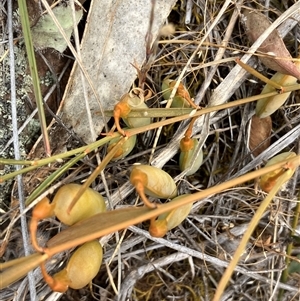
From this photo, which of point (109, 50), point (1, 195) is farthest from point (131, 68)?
point (1, 195)

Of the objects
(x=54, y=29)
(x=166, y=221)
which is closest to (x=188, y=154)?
(x=166, y=221)

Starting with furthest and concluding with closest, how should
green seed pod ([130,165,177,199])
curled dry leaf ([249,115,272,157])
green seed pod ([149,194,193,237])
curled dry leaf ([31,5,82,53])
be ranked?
curled dry leaf ([249,115,272,157]) → curled dry leaf ([31,5,82,53]) → green seed pod ([130,165,177,199]) → green seed pod ([149,194,193,237])

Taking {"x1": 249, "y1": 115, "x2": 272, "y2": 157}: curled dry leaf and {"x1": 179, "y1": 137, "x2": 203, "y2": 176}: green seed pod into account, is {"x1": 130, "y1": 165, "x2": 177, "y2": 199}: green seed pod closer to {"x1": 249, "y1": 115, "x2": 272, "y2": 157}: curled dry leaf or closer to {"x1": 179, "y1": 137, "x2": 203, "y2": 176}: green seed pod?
{"x1": 179, "y1": 137, "x2": 203, "y2": 176}: green seed pod

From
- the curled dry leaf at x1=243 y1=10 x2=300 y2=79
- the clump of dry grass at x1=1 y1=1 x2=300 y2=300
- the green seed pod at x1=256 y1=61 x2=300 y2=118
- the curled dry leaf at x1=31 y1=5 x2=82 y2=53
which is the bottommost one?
the clump of dry grass at x1=1 y1=1 x2=300 y2=300

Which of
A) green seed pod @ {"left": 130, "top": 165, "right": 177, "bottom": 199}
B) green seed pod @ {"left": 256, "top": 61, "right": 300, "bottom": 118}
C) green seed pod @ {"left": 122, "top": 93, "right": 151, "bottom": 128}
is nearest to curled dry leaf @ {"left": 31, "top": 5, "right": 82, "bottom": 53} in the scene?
green seed pod @ {"left": 122, "top": 93, "right": 151, "bottom": 128}

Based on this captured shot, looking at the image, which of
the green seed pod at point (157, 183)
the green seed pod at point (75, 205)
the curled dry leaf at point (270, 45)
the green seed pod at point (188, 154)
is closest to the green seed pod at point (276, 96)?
the curled dry leaf at point (270, 45)

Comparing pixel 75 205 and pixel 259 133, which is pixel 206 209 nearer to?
pixel 259 133
